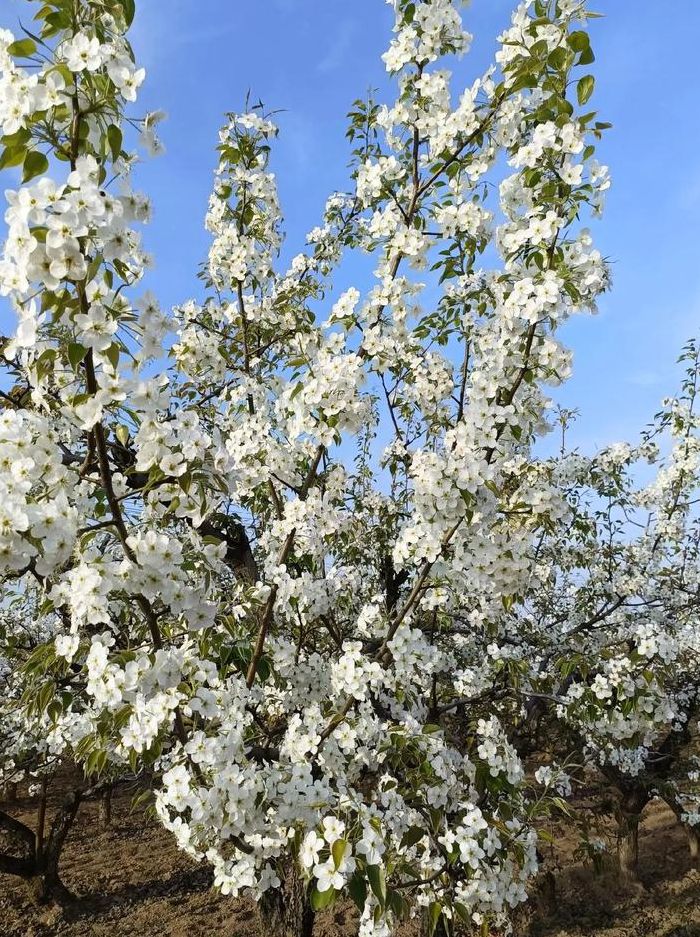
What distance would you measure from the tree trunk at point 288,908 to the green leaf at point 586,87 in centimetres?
488

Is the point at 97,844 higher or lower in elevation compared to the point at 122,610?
lower

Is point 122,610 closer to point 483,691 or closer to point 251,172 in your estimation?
point 251,172

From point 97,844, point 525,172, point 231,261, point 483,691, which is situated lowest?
point 97,844

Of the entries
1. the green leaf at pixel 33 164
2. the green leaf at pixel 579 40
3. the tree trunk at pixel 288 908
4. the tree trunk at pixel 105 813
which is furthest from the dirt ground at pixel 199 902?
the green leaf at pixel 579 40

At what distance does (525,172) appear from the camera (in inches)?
123

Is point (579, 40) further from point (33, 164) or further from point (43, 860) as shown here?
point (43, 860)

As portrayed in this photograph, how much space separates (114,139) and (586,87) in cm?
207

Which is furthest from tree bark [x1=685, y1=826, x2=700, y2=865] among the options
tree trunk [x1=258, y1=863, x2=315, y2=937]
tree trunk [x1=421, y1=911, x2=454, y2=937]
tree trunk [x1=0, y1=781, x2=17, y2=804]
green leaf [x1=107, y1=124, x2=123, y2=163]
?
tree trunk [x1=0, y1=781, x2=17, y2=804]

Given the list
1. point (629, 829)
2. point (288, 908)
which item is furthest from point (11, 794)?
point (629, 829)

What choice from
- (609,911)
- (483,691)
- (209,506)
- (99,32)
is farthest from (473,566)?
(609,911)

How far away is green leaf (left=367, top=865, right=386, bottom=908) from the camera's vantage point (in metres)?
2.29

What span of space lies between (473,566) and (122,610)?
1.71m

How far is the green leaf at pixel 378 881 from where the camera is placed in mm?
2287

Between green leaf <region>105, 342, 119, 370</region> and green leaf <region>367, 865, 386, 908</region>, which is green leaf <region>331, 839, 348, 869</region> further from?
green leaf <region>105, 342, 119, 370</region>
